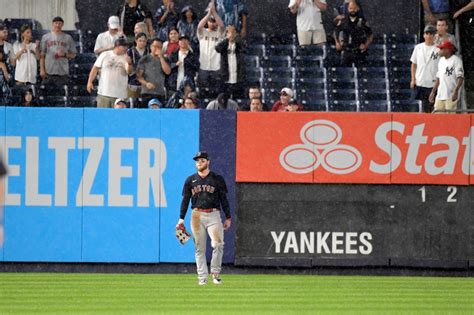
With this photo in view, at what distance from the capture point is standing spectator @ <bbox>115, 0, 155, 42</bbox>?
23.8 m

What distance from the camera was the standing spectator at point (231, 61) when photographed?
73.2ft

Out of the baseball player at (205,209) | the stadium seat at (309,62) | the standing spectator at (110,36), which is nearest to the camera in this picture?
the baseball player at (205,209)

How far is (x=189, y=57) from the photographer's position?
22188mm

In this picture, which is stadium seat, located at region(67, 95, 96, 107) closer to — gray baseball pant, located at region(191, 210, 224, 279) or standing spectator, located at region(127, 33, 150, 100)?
standing spectator, located at region(127, 33, 150, 100)

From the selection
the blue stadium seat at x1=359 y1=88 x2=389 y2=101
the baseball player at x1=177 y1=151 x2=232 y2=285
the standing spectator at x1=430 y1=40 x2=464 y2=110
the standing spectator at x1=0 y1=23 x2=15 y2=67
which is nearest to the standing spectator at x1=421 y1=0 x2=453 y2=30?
the blue stadium seat at x1=359 y1=88 x2=389 y2=101

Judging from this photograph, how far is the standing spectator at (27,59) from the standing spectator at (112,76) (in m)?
2.42

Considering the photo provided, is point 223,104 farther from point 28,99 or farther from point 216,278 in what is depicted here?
point 216,278

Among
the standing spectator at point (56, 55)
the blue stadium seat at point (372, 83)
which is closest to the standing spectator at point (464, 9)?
the blue stadium seat at point (372, 83)

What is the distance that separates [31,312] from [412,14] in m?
16.8

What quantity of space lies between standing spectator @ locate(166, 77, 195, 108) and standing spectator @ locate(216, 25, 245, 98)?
35.8 inches

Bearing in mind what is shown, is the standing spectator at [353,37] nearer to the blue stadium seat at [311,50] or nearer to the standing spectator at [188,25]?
the blue stadium seat at [311,50]

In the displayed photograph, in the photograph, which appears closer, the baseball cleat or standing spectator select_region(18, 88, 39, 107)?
the baseball cleat

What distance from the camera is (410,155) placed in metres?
19.5

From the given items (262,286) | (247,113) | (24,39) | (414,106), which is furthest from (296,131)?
(24,39)
